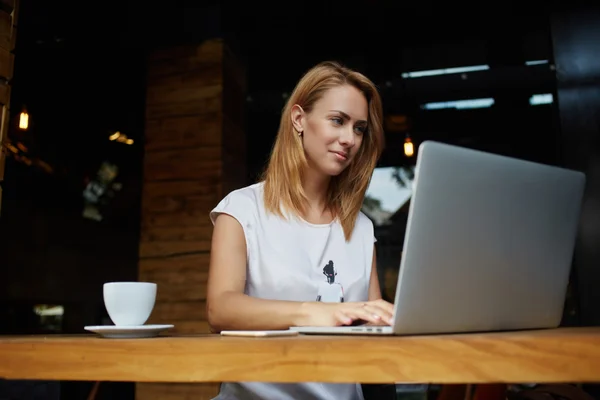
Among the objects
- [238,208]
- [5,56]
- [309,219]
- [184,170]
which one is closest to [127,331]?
[238,208]

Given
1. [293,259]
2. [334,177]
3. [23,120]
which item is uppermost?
[23,120]

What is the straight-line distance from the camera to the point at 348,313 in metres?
1.04

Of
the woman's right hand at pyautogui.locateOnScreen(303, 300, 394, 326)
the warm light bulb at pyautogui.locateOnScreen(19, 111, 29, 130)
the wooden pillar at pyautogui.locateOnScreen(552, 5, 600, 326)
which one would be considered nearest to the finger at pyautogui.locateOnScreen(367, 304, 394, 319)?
the woman's right hand at pyautogui.locateOnScreen(303, 300, 394, 326)

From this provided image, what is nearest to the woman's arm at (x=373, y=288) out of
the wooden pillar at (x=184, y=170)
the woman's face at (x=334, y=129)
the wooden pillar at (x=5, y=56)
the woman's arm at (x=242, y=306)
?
the woman's face at (x=334, y=129)

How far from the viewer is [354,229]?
6.01 feet

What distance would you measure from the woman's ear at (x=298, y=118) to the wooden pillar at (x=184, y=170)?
2.50 m

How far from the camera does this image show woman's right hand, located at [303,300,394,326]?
0.99 metres

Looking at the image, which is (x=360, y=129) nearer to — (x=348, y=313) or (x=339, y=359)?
(x=348, y=313)

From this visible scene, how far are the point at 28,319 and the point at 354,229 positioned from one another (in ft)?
27.8

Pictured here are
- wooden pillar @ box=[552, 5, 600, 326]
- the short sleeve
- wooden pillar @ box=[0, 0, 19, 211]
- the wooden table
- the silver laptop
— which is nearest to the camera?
the wooden table

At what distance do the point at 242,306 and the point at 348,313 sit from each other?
1.08ft

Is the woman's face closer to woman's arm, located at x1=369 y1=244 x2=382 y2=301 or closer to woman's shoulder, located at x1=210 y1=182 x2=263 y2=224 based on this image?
woman's shoulder, located at x1=210 y1=182 x2=263 y2=224

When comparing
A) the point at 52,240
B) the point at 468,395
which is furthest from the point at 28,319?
the point at 468,395

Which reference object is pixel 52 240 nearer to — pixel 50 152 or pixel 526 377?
pixel 50 152
